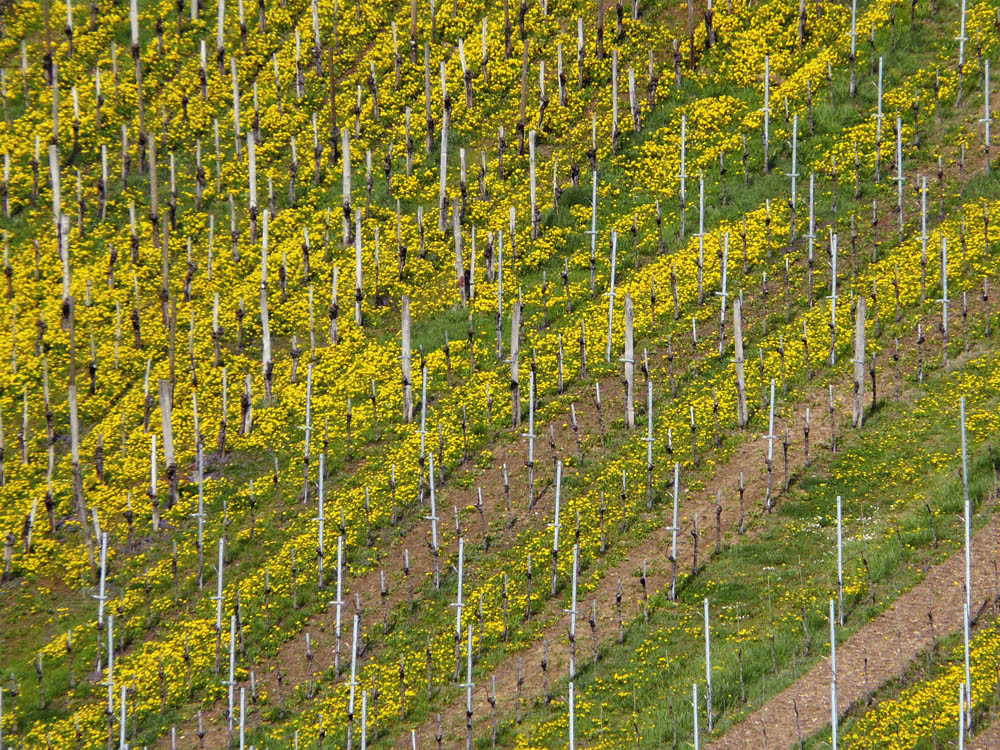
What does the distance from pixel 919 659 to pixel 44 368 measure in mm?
32823

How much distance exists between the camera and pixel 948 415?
4700 centimetres

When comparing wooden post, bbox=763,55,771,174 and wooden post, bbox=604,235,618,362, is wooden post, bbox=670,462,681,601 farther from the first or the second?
wooden post, bbox=763,55,771,174

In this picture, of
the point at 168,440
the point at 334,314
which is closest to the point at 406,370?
the point at 334,314

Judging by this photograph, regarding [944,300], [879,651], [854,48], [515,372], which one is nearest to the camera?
[879,651]

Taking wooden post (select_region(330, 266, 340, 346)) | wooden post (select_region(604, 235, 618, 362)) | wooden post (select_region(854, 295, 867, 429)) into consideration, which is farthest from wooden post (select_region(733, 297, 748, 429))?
wooden post (select_region(330, 266, 340, 346))

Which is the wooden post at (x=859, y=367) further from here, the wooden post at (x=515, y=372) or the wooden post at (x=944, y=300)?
the wooden post at (x=515, y=372)

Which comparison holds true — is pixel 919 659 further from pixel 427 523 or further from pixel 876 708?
pixel 427 523

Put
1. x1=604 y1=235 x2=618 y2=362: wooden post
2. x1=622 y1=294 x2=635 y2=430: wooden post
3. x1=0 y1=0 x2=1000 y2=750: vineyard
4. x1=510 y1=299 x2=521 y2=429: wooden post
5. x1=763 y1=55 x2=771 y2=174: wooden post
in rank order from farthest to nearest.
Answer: x1=763 y1=55 x2=771 y2=174: wooden post → x1=604 y1=235 x2=618 y2=362: wooden post → x1=510 y1=299 x2=521 y2=429: wooden post → x1=622 y1=294 x2=635 y2=430: wooden post → x1=0 y1=0 x2=1000 y2=750: vineyard

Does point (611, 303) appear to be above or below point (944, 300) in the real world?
below

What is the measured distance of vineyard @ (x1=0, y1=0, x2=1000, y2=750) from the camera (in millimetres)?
41688

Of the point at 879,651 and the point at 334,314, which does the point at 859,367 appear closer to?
the point at 879,651

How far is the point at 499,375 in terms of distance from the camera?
53.2 m

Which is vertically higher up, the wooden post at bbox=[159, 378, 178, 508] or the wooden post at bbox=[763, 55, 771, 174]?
the wooden post at bbox=[763, 55, 771, 174]

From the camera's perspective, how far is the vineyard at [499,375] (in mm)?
41688
